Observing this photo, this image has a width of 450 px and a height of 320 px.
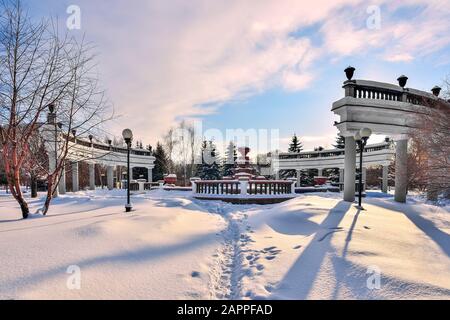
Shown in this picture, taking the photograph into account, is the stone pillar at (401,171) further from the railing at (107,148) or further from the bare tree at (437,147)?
the railing at (107,148)

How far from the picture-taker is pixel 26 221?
6.18 metres

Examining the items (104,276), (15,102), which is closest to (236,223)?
(104,276)

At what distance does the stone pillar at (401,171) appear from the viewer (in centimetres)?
1238

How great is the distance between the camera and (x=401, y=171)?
40.8ft

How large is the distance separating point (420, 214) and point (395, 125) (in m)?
5.12

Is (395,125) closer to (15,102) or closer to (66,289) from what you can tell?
(66,289)

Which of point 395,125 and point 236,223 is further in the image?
point 395,125

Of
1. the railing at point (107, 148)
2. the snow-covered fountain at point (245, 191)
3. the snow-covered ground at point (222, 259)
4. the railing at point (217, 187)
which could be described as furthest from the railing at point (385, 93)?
the railing at point (107, 148)

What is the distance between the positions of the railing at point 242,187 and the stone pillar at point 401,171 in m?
5.62

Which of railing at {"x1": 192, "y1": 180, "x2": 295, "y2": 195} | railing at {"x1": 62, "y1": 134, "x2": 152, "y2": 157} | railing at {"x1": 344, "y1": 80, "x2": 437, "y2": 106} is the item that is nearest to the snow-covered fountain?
railing at {"x1": 192, "y1": 180, "x2": 295, "y2": 195}

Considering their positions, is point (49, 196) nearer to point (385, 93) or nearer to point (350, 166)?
point (350, 166)

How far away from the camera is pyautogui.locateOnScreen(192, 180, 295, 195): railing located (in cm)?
1370

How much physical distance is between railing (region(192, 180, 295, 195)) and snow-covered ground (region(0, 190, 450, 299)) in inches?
258

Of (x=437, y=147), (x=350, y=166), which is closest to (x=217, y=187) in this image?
(x=350, y=166)
